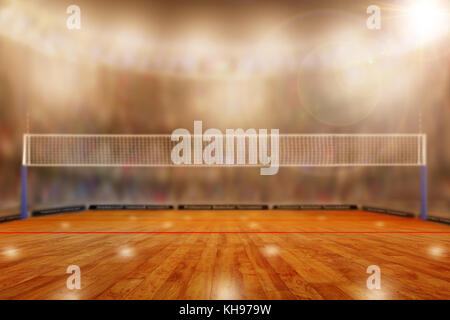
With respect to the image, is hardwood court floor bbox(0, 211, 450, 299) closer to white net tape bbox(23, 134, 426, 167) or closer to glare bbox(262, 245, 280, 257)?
glare bbox(262, 245, 280, 257)

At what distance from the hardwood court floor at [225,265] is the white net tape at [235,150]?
237 cm

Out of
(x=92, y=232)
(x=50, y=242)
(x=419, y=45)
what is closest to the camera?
(x=50, y=242)

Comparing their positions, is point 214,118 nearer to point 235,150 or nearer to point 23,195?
point 235,150

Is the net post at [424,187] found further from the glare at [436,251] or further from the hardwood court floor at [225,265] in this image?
the glare at [436,251]

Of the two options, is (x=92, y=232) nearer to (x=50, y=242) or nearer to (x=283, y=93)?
(x=50, y=242)

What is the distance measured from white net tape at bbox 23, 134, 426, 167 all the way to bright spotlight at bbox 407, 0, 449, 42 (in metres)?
1.65

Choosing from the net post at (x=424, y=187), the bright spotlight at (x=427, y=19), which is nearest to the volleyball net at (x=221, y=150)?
the net post at (x=424, y=187)

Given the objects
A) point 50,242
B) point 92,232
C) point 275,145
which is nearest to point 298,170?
point 275,145

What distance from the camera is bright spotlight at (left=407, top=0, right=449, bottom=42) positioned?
3.77 m

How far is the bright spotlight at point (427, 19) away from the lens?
377cm

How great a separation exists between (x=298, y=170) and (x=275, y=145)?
1026 mm

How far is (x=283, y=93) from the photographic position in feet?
17.5

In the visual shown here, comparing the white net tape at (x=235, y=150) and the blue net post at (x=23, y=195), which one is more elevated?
the white net tape at (x=235, y=150)

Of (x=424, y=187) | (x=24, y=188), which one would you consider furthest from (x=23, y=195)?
(x=424, y=187)
